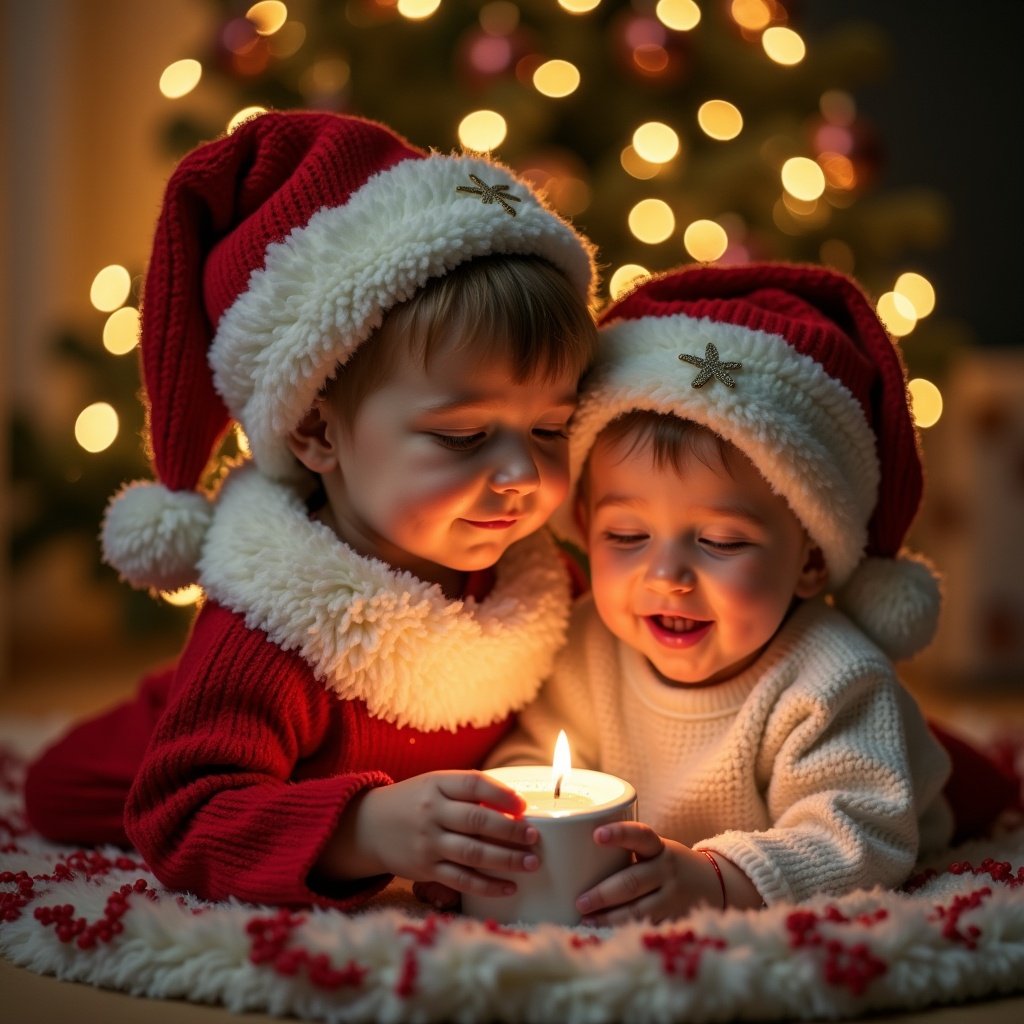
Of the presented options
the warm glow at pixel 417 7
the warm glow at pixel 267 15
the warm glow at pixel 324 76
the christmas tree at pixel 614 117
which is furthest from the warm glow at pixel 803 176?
the warm glow at pixel 267 15

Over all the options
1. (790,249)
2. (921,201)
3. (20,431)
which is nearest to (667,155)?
(790,249)

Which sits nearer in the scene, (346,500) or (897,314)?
(346,500)

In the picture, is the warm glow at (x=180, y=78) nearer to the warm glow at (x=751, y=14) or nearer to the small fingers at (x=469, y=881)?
the warm glow at (x=751, y=14)

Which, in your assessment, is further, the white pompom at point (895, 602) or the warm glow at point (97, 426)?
the warm glow at point (97, 426)

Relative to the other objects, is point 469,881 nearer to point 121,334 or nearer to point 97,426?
point 121,334

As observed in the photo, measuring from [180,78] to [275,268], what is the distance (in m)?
1.22

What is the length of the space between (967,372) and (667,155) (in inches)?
31.6

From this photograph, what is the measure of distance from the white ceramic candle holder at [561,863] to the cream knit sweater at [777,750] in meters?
0.12

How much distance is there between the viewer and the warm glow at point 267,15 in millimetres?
2238

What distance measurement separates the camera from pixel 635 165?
2348 mm

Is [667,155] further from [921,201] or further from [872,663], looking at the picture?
[872,663]

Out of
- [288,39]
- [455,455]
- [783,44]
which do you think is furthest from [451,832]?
[783,44]

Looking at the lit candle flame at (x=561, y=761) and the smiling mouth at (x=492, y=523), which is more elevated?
the smiling mouth at (x=492, y=523)

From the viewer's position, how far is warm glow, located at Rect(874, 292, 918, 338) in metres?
2.24
